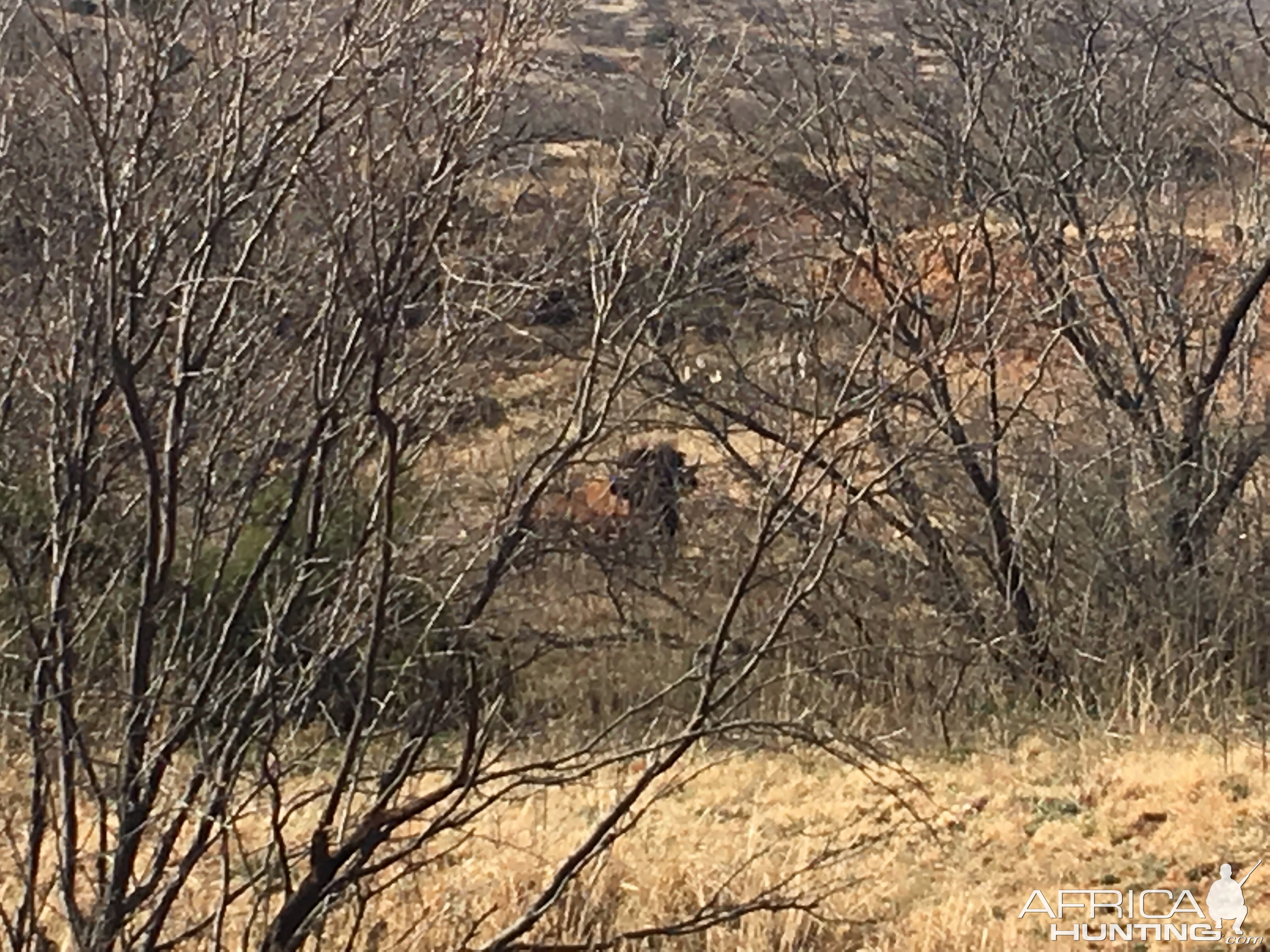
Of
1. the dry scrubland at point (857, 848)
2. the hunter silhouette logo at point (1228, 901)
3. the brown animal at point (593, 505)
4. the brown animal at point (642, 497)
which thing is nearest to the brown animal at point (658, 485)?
the brown animal at point (642, 497)

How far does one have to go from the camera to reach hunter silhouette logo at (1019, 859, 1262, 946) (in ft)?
12.4

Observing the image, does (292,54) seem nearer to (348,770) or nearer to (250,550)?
(348,770)

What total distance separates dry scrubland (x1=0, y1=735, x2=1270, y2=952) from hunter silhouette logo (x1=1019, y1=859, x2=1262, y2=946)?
42mm

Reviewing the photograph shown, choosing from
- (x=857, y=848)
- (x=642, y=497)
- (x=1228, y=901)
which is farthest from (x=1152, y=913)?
(x=642, y=497)

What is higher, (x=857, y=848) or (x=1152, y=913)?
(x=1152, y=913)

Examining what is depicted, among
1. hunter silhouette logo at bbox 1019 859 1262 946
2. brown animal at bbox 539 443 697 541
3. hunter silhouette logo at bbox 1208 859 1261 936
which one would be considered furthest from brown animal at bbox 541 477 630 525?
hunter silhouette logo at bbox 1208 859 1261 936

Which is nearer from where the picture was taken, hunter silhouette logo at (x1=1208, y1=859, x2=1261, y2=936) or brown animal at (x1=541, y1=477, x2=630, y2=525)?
hunter silhouette logo at (x1=1208, y1=859, x2=1261, y2=936)

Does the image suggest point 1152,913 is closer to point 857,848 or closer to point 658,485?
point 857,848

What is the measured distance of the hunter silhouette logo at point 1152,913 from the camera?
12.4 feet

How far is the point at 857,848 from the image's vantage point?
184 inches

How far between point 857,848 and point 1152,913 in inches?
37.5

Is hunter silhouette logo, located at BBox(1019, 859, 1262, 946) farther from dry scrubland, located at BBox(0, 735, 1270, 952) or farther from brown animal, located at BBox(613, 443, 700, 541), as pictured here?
brown animal, located at BBox(613, 443, 700, 541)

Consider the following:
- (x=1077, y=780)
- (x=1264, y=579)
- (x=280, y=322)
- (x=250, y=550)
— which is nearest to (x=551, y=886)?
(x=280, y=322)

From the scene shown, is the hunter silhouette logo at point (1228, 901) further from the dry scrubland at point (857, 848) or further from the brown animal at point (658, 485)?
the brown animal at point (658, 485)
